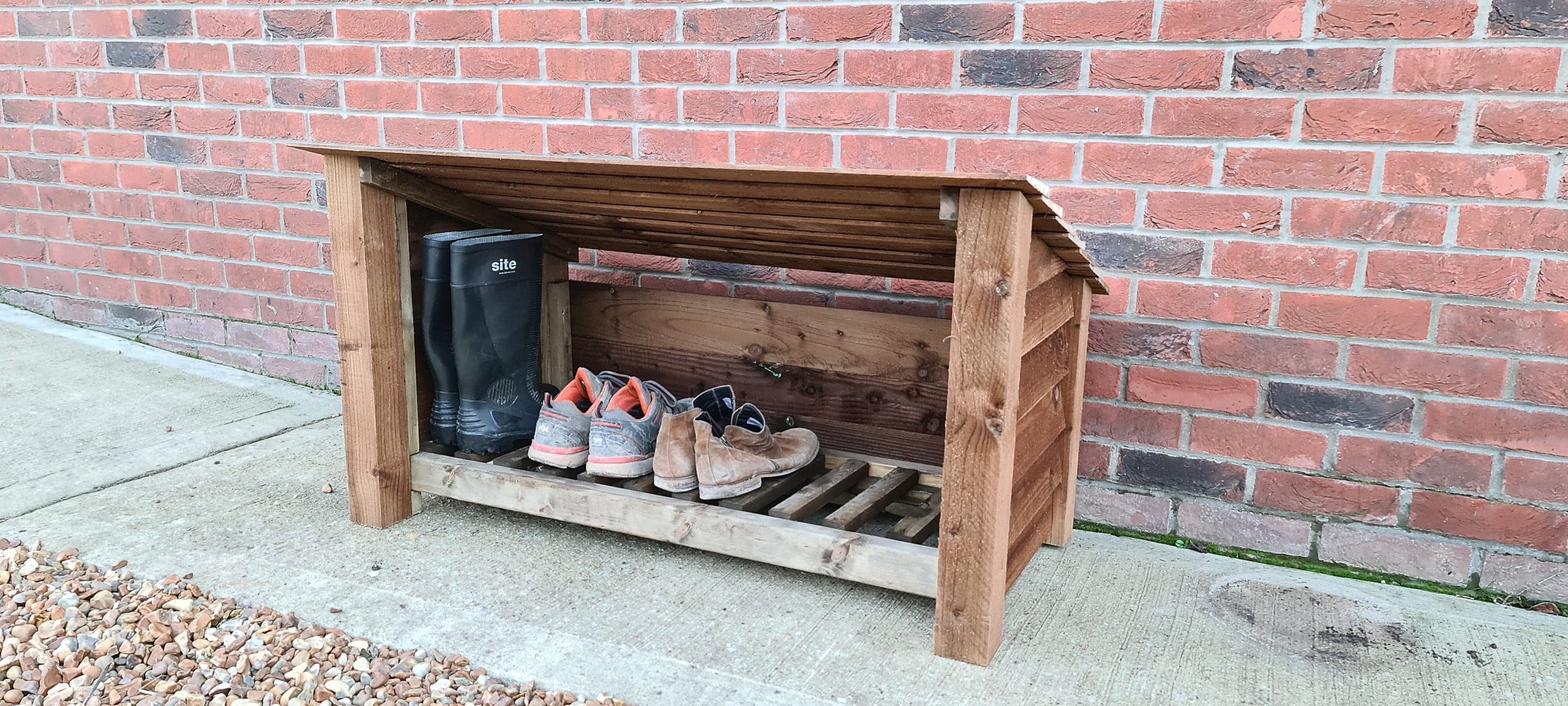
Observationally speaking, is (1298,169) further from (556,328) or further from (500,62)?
(500,62)

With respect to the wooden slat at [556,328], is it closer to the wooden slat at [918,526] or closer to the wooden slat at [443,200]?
the wooden slat at [443,200]

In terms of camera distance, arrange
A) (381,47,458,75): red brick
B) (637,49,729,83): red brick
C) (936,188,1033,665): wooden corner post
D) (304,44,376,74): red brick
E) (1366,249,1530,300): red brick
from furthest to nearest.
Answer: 1. (304,44,376,74): red brick
2. (381,47,458,75): red brick
3. (637,49,729,83): red brick
4. (1366,249,1530,300): red brick
5. (936,188,1033,665): wooden corner post

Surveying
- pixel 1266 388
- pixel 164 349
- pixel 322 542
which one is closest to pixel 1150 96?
pixel 1266 388

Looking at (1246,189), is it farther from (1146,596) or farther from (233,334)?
(233,334)

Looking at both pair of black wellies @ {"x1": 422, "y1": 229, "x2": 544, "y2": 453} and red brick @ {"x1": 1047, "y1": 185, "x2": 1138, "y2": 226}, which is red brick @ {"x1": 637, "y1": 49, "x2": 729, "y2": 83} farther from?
red brick @ {"x1": 1047, "y1": 185, "x2": 1138, "y2": 226}

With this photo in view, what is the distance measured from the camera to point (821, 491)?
2.37 meters

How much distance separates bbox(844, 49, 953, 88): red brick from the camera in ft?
8.04

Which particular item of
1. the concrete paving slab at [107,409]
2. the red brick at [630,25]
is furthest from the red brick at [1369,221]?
the concrete paving slab at [107,409]

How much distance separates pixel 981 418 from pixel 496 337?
1.23 metres

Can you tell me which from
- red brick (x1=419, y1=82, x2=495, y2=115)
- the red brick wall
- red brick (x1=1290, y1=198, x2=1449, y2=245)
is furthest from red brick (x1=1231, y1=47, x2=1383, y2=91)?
red brick (x1=419, y1=82, x2=495, y2=115)

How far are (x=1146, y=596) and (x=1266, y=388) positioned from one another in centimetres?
55

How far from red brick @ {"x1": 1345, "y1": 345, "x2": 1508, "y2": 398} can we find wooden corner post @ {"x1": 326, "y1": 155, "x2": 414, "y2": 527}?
6.96 feet

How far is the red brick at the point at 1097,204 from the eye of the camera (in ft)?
7.70

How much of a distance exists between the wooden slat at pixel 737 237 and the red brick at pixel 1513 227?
1.02 metres
